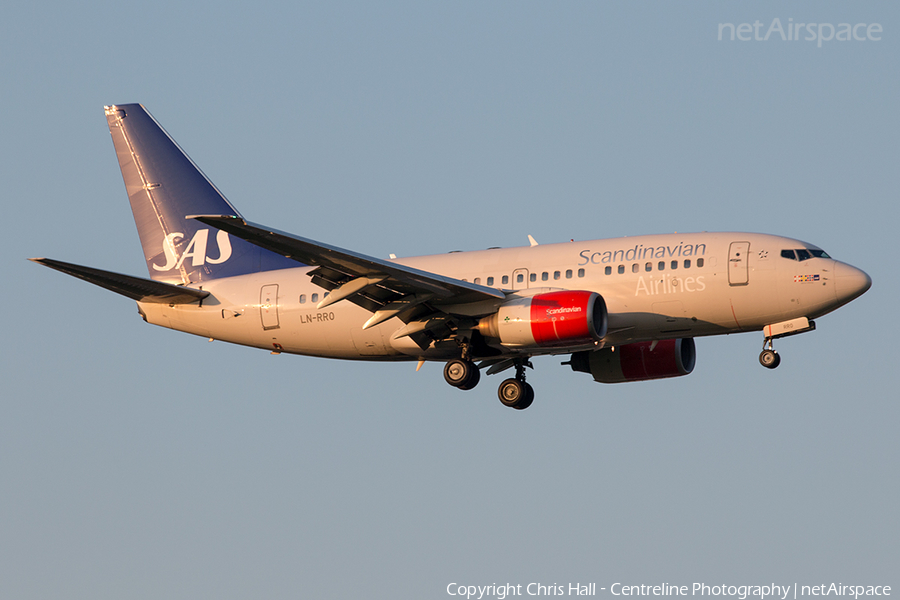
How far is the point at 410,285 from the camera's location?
112ft

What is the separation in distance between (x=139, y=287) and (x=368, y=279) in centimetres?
927

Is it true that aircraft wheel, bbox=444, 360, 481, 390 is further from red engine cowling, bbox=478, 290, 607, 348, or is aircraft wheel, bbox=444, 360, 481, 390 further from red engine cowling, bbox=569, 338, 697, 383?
red engine cowling, bbox=569, 338, 697, 383

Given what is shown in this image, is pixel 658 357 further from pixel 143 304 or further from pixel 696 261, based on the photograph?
pixel 143 304

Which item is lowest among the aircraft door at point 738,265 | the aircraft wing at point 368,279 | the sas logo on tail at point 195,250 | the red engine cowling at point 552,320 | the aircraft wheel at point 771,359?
the aircraft wheel at point 771,359

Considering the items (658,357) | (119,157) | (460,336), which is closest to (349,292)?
(460,336)

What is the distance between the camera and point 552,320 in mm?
33688

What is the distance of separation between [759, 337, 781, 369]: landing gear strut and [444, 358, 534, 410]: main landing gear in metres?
8.08

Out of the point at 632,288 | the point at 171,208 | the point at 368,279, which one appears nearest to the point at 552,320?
the point at 632,288

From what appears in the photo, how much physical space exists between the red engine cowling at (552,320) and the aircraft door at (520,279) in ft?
4.98

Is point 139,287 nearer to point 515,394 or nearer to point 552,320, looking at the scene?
point 515,394

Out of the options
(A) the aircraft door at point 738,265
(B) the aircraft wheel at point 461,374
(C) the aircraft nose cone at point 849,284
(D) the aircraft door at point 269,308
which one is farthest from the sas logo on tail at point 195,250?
(C) the aircraft nose cone at point 849,284

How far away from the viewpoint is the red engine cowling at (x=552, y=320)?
33406 mm

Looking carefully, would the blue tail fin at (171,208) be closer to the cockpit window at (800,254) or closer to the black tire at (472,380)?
the black tire at (472,380)

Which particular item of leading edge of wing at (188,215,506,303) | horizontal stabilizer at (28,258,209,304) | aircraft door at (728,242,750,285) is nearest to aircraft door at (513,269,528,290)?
leading edge of wing at (188,215,506,303)
